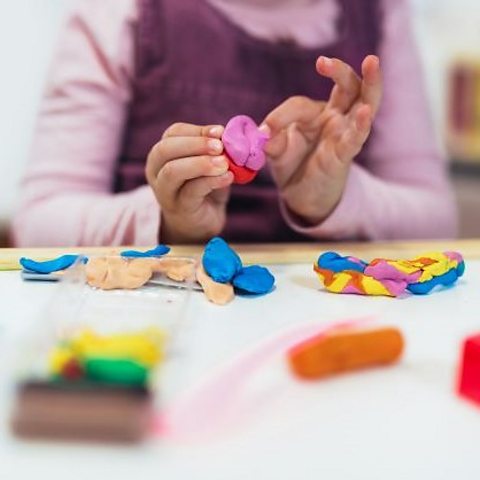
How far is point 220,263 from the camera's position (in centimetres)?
57

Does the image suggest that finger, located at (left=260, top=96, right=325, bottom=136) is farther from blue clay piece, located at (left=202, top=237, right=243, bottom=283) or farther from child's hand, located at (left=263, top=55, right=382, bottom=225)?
blue clay piece, located at (left=202, top=237, right=243, bottom=283)

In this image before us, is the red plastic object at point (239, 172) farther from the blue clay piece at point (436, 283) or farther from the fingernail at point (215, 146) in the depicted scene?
the blue clay piece at point (436, 283)

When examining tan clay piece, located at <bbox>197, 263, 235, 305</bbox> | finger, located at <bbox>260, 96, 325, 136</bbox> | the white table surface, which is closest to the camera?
the white table surface

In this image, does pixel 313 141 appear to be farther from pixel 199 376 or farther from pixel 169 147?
pixel 199 376

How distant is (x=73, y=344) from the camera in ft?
1.27

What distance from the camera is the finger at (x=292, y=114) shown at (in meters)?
0.67

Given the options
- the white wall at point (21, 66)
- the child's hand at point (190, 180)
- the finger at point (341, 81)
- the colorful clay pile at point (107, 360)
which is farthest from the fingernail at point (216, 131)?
the white wall at point (21, 66)

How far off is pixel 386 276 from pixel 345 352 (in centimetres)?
14

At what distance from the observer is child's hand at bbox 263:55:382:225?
25.0 inches

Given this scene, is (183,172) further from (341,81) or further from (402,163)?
(402,163)

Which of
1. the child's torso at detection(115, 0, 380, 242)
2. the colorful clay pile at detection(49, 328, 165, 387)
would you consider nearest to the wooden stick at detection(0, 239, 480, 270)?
the child's torso at detection(115, 0, 380, 242)

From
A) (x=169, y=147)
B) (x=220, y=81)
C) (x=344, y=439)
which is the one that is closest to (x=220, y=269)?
(x=169, y=147)

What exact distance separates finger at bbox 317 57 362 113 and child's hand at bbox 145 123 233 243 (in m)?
0.10

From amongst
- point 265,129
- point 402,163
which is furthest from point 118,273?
point 402,163
